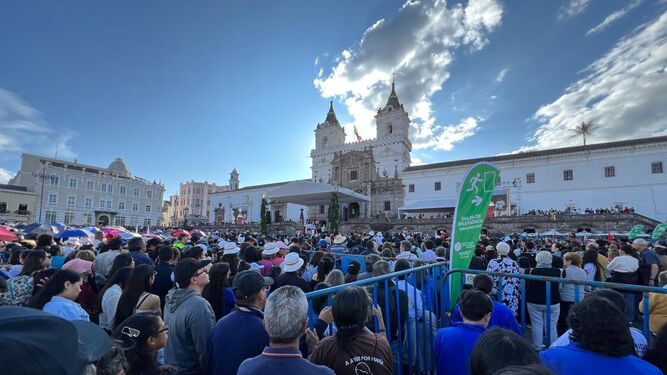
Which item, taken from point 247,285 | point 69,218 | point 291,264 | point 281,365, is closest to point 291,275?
point 291,264

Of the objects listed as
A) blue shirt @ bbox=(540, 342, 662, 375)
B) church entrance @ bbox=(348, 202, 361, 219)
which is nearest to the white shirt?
blue shirt @ bbox=(540, 342, 662, 375)

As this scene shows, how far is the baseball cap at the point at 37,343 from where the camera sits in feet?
2.44

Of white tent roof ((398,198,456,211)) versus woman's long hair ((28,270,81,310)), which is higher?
white tent roof ((398,198,456,211))

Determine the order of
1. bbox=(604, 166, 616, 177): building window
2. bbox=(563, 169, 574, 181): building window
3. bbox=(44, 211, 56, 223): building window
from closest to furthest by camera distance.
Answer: bbox=(604, 166, 616, 177): building window
bbox=(563, 169, 574, 181): building window
bbox=(44, 211, 56, 223): building window

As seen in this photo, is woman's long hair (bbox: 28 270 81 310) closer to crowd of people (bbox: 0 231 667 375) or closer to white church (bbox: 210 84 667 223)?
crowd of people (bbox: 0 231 667 375)

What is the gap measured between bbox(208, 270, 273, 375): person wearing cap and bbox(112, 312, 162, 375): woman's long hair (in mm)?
524

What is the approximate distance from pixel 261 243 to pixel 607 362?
11662 mm

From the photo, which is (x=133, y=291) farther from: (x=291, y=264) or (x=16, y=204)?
(x=16, y=204)

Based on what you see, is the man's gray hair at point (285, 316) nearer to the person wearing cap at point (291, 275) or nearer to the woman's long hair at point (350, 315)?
the woman's long hair at point (350, 315)

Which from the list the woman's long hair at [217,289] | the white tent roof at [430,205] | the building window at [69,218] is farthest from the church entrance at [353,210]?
the building window at [69,218]

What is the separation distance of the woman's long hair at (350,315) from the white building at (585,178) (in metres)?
33.1

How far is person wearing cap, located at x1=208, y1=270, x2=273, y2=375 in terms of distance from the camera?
2580mm

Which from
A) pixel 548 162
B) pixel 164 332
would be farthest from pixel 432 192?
pixel 164 332

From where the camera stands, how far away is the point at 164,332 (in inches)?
92.5
